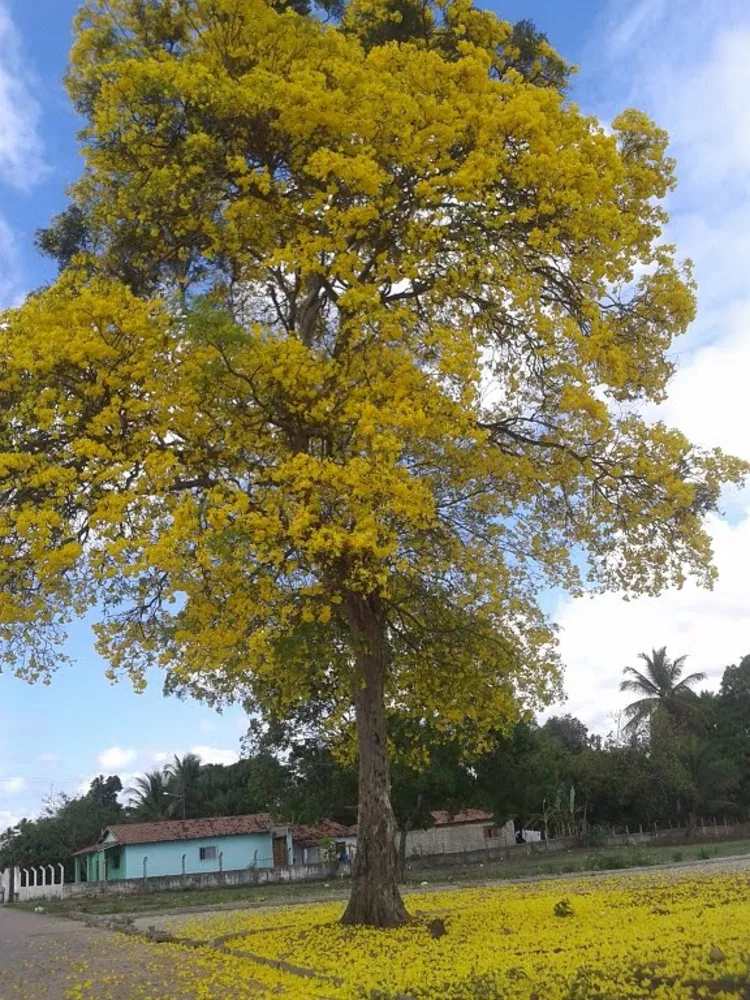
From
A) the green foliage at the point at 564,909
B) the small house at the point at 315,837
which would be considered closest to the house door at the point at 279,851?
the small house at the point at 315,837

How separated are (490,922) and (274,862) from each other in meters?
34.5

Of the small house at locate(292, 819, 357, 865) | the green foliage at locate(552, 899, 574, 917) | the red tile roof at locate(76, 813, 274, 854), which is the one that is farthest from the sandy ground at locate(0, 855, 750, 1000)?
the small house at locate(292, 819, 357, 865)

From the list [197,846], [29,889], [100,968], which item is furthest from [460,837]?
[100,968]

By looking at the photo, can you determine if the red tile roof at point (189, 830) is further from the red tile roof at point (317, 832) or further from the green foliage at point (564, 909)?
the green foliage at point (564, 909)

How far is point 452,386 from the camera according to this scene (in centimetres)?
1103

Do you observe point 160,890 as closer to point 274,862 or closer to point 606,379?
point 274,862

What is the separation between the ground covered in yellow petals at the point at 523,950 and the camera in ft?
20.2

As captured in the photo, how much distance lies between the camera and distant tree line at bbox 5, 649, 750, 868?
31328 millimetres

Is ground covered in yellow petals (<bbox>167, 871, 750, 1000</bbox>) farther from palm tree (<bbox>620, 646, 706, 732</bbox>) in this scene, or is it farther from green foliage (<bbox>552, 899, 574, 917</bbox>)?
palm tree (<bbox>620, 646, 706, 732</bbox>)

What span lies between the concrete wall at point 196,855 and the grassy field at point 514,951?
2811cm

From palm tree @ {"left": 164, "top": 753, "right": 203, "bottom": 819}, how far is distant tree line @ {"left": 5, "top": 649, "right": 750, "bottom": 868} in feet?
0.24

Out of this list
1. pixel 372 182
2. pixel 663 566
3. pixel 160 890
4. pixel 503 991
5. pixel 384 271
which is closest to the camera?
pixel 503 991

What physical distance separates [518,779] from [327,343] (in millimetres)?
22809

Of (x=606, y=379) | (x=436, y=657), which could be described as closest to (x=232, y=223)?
(x=606, y=379)
